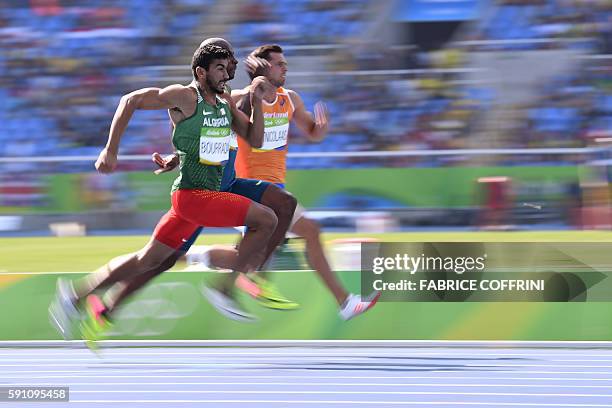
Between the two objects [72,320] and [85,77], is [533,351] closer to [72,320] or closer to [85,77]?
[72,320]

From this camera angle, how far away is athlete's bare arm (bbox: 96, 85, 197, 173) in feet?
19.6

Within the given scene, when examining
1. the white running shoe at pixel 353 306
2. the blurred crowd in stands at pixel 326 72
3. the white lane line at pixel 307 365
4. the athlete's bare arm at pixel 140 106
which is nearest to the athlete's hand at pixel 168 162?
the athlete's bare arm at pixel 140 106

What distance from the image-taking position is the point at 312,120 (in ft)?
25.6

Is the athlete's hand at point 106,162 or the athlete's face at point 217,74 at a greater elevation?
the athlete's face at point 217,74

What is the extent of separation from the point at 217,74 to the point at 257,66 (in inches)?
33.9

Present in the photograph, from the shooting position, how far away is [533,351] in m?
7.47

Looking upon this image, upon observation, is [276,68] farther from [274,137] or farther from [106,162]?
[106,162]

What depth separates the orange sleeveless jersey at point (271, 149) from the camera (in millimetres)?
7621

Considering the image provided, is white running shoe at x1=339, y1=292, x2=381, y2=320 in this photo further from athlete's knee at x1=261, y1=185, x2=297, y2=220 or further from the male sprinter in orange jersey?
athlete's knee at x1=261, y1=185, x2=297, y2=220

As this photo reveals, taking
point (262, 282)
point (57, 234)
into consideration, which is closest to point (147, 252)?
point (262, 282)

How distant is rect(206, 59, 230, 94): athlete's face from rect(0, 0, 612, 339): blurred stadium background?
16.1ft

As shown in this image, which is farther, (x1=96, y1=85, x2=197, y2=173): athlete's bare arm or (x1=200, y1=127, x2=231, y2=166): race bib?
(x1=200, y1=127, x2=231, y2=166): race bib

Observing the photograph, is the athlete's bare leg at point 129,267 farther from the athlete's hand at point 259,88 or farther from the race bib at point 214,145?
the athlete's hand at point 259,88

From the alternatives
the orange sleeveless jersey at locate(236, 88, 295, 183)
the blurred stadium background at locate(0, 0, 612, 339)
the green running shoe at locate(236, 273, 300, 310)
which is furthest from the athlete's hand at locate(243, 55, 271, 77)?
the blurred stadium background at locate(0, 0, 612, 339)
